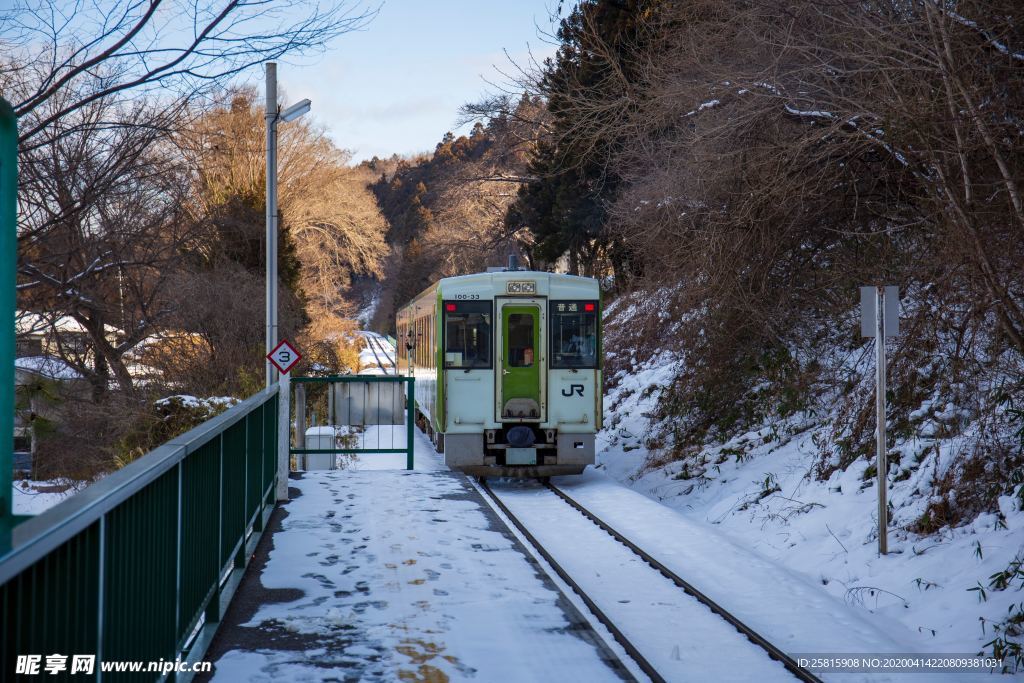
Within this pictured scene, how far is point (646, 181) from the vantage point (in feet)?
60.1

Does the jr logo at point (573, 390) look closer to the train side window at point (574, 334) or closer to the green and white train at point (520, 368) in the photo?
the green and white train at point (520, 368)

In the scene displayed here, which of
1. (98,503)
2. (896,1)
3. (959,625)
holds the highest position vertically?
(896,1)

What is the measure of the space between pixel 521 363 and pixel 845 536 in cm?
625

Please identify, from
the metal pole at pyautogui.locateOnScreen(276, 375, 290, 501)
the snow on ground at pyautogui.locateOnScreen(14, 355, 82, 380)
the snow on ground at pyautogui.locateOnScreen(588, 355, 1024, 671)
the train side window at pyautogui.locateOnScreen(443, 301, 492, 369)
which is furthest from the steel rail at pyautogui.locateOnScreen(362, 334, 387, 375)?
the metal pole at pyautogui.locateOnScreen(276, 375, 290, 501)

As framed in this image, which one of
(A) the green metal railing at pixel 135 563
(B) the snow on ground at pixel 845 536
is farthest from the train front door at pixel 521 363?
(A) the green metal railing at pixel 135 563

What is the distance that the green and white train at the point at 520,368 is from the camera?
591 inches

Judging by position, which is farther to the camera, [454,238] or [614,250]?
[454,238]

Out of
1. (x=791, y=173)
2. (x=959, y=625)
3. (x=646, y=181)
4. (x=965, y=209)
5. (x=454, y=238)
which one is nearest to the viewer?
(x=959, y=625)

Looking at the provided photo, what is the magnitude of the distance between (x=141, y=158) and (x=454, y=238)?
33699mm

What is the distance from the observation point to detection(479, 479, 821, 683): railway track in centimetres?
636

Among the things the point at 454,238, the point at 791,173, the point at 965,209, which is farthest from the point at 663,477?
the point at 454,238

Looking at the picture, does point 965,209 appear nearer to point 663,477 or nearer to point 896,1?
point 896,1

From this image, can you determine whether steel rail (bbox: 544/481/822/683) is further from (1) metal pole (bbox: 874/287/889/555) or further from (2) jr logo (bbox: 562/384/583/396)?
(2) jr logo (bbox: 562/384/583/396)

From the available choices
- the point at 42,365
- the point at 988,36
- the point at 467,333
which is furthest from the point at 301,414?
the point at 988,36
